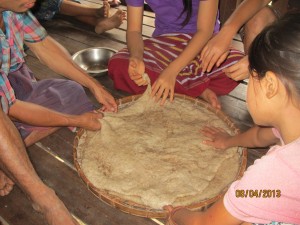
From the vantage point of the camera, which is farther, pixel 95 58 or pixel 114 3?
pixel 114 3

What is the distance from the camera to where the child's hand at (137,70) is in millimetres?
1812

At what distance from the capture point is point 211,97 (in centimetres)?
196

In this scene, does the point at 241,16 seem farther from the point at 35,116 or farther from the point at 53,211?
the point at 53,211

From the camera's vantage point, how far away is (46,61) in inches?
72.7

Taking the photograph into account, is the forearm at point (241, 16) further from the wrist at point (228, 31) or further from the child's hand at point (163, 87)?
the child's hand at point (163, 87)

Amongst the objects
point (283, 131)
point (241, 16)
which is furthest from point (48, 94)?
point (283, 131)

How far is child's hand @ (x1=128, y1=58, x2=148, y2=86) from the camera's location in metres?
1.81

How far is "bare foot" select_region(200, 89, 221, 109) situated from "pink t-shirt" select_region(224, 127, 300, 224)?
102cm

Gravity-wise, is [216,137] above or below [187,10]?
below

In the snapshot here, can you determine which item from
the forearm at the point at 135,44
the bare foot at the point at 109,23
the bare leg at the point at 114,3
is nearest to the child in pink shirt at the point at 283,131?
the forearm at the point at 135,44

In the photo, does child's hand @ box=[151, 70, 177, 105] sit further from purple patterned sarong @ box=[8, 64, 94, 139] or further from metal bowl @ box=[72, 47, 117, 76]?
metal bowl @ box=[72, 47, 117, 76]

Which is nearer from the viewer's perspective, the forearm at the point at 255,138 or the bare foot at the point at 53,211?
the bare foot at the point at 53,211

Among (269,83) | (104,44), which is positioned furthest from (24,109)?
(104,44)

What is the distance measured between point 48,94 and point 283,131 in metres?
1.32
